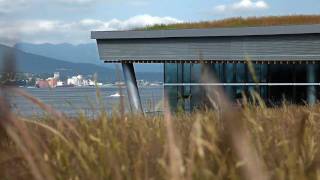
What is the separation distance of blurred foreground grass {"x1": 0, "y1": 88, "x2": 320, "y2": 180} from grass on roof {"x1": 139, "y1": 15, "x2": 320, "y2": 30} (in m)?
25.6

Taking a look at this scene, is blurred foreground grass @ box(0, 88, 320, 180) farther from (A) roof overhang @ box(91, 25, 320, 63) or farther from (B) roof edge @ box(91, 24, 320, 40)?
(B) roof edge @ box(91, 24, 320, 40)

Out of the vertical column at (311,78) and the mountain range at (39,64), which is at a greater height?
the mountain range at (39,64)

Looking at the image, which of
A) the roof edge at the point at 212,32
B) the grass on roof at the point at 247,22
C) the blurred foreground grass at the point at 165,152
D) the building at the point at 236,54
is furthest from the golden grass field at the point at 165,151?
the grass on roof at the point at 247,22

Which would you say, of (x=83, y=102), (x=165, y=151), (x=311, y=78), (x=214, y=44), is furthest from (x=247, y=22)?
(x=165, y=151)

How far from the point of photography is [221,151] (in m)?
2.32

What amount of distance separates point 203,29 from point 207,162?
24457 millimetres

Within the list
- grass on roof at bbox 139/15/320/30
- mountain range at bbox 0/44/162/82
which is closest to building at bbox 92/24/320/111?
grass on roof at bbox 139/15/320/30

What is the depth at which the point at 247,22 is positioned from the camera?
2906 centimetres

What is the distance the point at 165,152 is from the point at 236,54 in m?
24.6

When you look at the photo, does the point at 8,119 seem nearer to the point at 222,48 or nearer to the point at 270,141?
the point at 270,141

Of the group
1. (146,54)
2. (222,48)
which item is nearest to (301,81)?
(222,48)

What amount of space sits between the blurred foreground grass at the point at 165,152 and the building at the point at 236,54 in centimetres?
2161

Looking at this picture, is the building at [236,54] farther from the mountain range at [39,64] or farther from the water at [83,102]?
the mountain range at [39,64]

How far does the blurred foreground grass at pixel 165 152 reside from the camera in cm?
186
